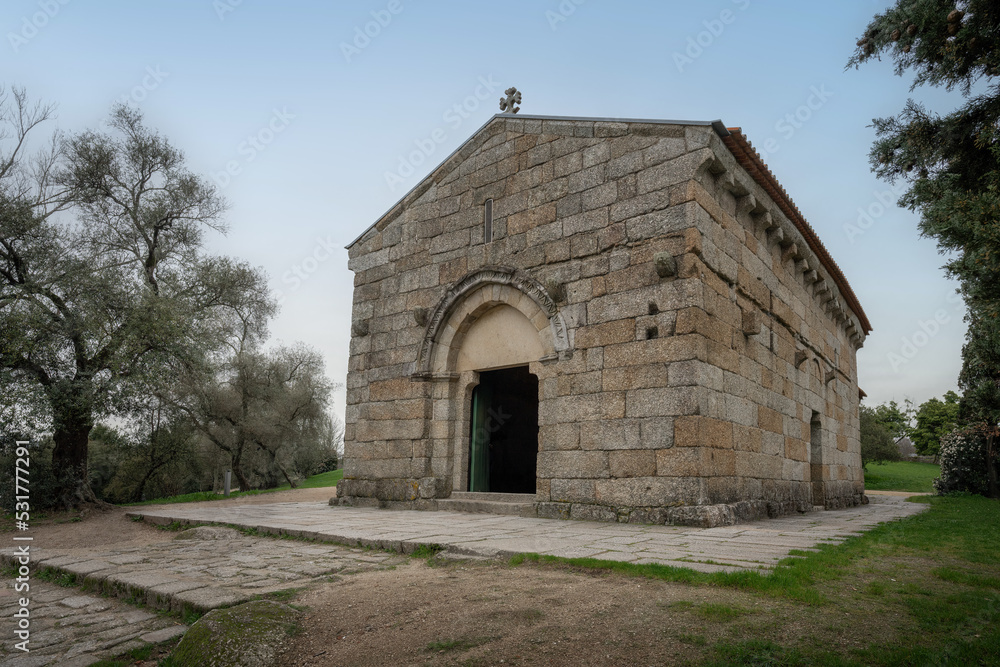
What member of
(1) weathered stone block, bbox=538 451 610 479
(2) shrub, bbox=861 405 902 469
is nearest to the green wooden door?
(1) weathered stone block, bbox=538 451 610 479

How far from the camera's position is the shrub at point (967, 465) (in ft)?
57.3

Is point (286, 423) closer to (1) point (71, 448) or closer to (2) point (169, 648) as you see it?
(1) point (71, 448)

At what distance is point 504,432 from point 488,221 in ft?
14.6

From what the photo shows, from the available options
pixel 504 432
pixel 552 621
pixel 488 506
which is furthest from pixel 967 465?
pixel 552 621

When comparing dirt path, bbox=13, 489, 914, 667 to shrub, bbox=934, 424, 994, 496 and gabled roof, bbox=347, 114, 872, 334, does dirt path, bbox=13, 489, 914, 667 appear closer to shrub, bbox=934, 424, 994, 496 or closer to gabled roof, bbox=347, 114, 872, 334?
gabled roof, bbox=347, 114, 872, 334

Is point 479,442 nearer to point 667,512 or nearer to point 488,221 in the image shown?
point 488,221

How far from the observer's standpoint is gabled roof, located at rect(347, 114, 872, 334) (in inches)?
323

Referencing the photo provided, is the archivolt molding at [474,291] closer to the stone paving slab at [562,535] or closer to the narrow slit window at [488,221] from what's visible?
the narrow slit window at [488,221]

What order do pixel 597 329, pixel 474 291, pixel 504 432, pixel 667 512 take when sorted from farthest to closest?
pixel 504 432 < pixel 474 291 < pixel 597 329 < pixel 667 512

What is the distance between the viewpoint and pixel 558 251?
8.81 m

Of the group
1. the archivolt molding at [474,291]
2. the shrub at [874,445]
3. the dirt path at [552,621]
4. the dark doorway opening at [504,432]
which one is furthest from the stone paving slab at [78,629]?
the shrub at [874,445]

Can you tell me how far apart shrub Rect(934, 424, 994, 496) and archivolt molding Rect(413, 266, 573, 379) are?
14.8 meters

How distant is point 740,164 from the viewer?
8.73 meters

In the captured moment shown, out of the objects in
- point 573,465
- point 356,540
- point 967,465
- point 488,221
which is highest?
point 488,221
